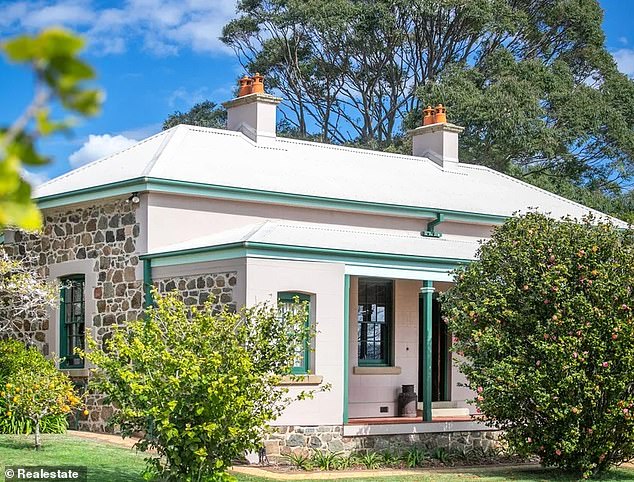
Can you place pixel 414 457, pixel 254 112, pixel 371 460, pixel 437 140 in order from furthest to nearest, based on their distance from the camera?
pixel 437 140 → pixel 254 112 → pixel 414 457 → pixel 371 460

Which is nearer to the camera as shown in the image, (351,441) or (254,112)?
(351,441)

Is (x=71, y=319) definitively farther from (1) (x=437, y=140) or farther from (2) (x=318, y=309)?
(1) (x=437, y=140)

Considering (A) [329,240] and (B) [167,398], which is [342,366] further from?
(B) [167,398]

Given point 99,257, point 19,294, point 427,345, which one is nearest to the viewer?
point 427,345

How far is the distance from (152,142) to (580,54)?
921 inches

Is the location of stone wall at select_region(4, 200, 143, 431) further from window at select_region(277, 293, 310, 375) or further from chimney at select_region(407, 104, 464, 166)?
chimney at select_region(407, 104, 464, 166)

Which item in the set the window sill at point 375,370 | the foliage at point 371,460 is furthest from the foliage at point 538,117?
the foliage at point 371,460

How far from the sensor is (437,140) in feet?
75.8

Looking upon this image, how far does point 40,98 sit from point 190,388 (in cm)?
832

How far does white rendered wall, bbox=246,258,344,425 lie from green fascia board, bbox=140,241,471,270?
11 cm

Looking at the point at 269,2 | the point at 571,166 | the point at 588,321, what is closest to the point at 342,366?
the point at 588,321

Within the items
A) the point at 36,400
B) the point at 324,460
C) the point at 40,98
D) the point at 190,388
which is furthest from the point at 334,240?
the point at 40,98

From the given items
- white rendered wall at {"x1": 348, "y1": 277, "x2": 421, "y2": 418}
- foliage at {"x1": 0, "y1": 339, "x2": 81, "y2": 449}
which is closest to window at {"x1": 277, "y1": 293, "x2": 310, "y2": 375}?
foliage at {"x1": 0, "y1": 339, "x2": 81, "y2": 449}

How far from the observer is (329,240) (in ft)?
52.6
